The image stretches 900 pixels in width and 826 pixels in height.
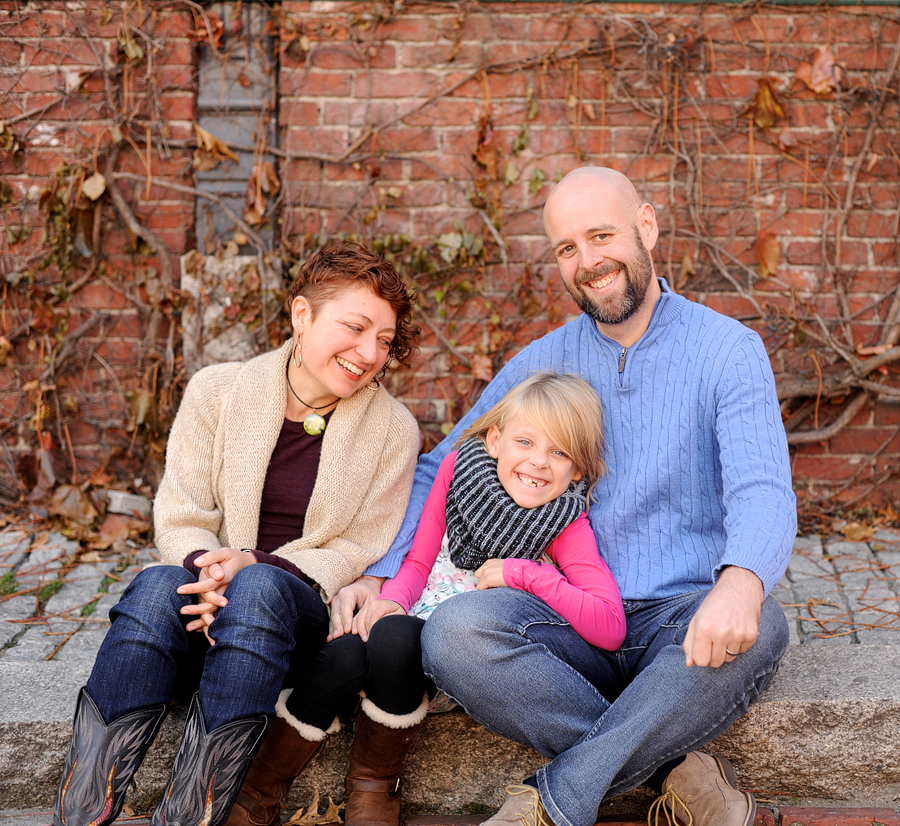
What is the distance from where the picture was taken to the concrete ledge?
2.05 meters

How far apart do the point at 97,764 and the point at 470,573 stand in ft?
3.11

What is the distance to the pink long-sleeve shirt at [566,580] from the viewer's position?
1941 mm

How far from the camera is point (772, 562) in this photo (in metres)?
1.77

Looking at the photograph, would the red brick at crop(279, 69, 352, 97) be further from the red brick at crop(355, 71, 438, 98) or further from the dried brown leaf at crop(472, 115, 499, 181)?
the dried brown leaf at crop(472, 115, 499, 181)

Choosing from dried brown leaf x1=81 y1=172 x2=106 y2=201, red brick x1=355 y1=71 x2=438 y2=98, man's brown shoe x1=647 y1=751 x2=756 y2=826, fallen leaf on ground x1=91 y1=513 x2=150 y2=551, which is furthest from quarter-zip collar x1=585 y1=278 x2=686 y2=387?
dried brown leaf x1=81 y1=172 x2=106 y2=201

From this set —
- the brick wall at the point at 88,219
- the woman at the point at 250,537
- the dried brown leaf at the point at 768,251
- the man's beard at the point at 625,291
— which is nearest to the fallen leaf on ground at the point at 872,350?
the dried brown leaf at the point at 768,251

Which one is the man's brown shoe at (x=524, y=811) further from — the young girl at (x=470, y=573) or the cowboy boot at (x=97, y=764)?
the cowboy boot at (x=97, y=764)

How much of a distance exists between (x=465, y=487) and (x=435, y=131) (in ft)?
6.07

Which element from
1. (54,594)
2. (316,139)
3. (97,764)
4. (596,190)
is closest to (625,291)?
(596,190)

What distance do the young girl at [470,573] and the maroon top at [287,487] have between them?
1.11 ft

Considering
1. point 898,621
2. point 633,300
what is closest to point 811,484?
point 898,621

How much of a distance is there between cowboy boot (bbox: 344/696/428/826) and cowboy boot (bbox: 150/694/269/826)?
0.91 ft

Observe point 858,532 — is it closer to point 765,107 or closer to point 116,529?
point 765,107

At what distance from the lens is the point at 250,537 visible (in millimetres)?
2227
